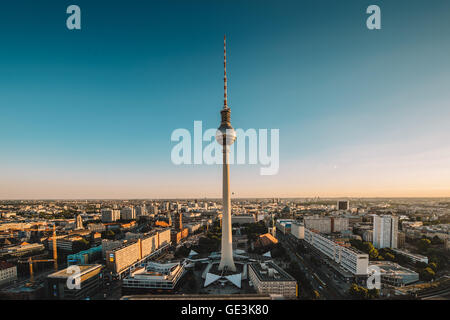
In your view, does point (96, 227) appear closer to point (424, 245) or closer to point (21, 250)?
point (21, 250)

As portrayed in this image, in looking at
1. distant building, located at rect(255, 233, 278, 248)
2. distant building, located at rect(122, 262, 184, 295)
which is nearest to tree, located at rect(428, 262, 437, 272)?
distant building, located at rect(255, 233, 278, 248)

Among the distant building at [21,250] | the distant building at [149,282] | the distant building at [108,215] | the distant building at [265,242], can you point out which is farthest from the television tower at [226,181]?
the distant building at [108,215]

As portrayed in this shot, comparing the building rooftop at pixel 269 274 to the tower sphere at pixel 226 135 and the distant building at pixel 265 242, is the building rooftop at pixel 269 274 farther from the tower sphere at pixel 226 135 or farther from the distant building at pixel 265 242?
the distant building at pixel 265 242

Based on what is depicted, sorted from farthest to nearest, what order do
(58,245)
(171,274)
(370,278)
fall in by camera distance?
(58,245)
(370,278)
(171,274)

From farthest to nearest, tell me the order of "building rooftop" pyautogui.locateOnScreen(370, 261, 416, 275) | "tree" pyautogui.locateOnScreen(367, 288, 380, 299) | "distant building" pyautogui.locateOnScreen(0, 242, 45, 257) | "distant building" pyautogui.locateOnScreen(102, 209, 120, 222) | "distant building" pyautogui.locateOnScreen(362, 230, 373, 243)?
"distant building" pyautogui.locateOnScreen(102, 209, 120, 222) → "distant building" pyautogui.locateOnScreen(362, 230, 373, 243) → "distant building" pyautogui.locateOnScreen(0, 242, 45, 257) → "building rooftop" pyautogui.locateOnScreen(370, 261, 416, 275) → "tree" pyautogui.locateOnScreen(367, 288, 380, 299)

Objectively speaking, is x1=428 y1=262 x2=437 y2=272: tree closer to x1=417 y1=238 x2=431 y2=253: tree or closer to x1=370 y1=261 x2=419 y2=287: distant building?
x1=370 y1=261 x2=419 y2=287: distant building
